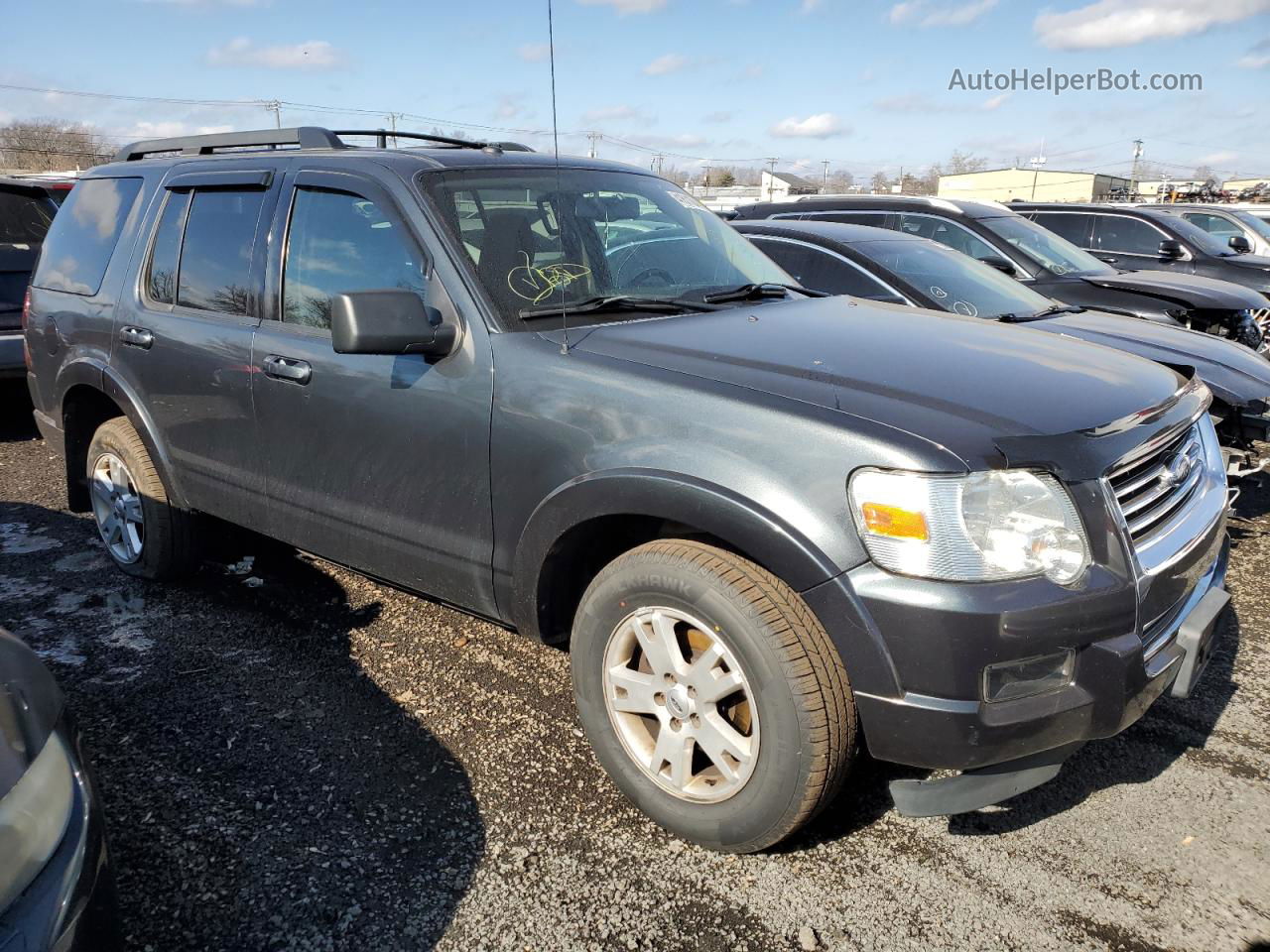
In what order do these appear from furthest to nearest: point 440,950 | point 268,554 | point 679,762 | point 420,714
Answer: point 268,554
point 420,714
point 679,762
point 440,950

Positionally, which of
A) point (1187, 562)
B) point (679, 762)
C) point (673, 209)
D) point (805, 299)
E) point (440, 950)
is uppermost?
point (673, 209)

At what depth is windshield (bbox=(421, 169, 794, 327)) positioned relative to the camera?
3080 mm

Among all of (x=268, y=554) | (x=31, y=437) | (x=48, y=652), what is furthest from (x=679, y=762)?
(x=31, y=437)

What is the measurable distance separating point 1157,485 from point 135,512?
4205mm

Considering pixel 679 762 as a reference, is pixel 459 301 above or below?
above

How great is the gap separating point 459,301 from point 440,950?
1.82 metres

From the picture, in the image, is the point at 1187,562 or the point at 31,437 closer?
the point at 1187,562

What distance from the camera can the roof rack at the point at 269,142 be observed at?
149 inches

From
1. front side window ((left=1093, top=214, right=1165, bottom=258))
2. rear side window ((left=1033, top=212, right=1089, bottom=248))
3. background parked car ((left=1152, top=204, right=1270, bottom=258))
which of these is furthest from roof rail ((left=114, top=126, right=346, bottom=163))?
background parked car ((left=1152, top=204, right=1270, bottom=258))

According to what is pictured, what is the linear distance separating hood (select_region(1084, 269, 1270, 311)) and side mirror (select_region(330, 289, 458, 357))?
20.5 ft

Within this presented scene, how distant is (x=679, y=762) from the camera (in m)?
2.60

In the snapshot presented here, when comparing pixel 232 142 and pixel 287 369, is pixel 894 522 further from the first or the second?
pixel 232 142

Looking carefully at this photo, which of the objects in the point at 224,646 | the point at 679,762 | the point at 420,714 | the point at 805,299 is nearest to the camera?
the point at 679,762

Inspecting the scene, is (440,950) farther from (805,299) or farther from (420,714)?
(805,299)
